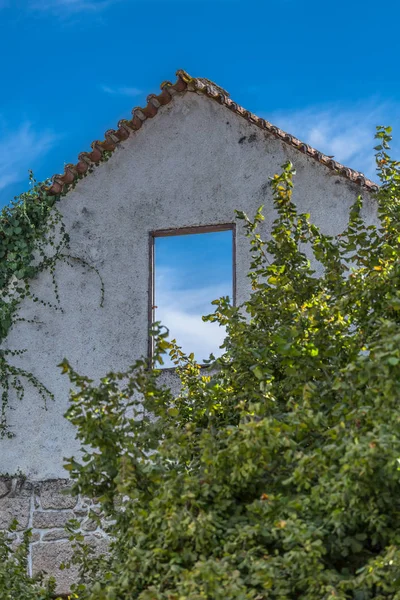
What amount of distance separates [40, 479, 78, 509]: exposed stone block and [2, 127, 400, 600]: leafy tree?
147 inches

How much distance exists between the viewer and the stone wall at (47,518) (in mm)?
7742

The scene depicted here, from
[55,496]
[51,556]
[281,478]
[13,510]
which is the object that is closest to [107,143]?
[55,496]

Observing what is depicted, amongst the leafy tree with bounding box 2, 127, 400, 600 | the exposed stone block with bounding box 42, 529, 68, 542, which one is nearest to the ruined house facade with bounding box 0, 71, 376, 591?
the exposed stone block with bounding box 42, 529, 68, 542

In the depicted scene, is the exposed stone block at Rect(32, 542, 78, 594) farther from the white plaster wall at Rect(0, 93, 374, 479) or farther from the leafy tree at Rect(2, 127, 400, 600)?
the leafy tree at Rect(2, 127, 400, 600)

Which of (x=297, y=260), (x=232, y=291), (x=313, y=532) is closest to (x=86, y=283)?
(x=232, y=291)

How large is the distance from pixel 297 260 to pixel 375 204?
151 inches

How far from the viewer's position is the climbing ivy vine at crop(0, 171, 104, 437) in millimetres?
8578

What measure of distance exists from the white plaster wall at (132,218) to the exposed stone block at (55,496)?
0.35 feet

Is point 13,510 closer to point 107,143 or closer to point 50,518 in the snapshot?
point 50,518

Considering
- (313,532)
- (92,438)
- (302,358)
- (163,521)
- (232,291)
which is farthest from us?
(232,291)

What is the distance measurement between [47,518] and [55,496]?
206 millimetres

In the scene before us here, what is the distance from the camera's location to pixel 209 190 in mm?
8547

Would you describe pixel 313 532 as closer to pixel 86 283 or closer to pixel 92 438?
pixel 92 438

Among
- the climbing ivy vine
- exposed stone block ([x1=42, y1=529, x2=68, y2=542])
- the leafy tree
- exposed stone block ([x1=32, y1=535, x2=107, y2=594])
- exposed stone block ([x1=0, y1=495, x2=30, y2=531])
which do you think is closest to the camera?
the leafy tree
